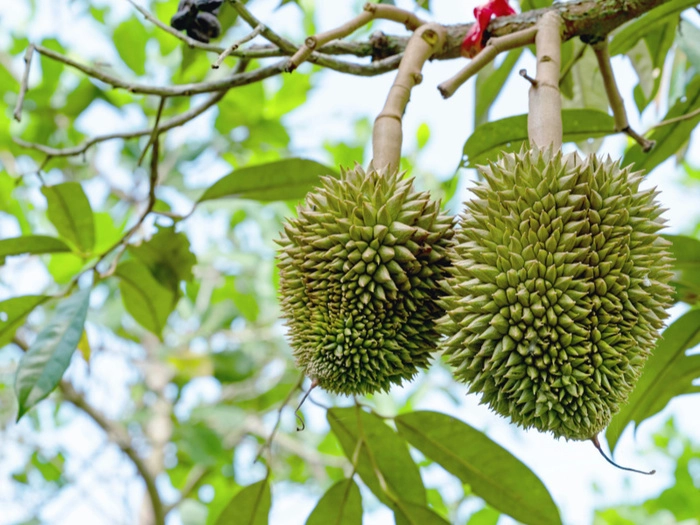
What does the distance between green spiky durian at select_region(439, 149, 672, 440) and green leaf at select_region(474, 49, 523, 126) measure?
79cm

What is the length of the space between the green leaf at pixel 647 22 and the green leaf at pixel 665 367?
54 cm

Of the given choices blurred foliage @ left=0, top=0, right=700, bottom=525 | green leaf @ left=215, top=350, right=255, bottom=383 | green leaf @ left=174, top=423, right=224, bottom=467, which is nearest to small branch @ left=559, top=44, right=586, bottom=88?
blurred foliage @ left=0, top=0, right=700, bottom=525

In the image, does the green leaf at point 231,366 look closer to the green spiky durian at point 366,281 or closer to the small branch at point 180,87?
the small branch at point 180,87

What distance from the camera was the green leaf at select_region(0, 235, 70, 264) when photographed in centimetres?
157

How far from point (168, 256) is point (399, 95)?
0.70 meters

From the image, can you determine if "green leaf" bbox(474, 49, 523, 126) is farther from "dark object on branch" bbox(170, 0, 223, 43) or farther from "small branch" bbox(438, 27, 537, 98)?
"dark object on branch" bbox(170, 0, 223, 43)

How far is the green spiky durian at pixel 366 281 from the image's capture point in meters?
1.06

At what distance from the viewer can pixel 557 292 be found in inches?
37.4

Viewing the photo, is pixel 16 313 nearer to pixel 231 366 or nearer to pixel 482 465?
pixel 482 465

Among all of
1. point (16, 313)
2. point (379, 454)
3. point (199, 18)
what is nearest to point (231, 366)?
point (16, 313)

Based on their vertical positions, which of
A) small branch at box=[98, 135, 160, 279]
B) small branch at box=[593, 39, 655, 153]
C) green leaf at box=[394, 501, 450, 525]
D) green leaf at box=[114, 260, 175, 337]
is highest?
small branch at box=[593, 39, 655, 153]

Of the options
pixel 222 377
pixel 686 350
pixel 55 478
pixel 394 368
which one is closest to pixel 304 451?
pixel 222 377

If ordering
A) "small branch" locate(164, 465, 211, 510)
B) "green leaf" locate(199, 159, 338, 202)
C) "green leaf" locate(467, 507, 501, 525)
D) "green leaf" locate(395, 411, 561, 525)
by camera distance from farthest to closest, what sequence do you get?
1. "small branch" locate(164, 465, 211, 510)
2. "green leaf" locate(467, 507, 501, 525)
3. "green leaf" locate(199, 159, 338, 202)
4. "green leaf" locate(395, 411, 561, 525)

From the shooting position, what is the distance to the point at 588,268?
958mm
